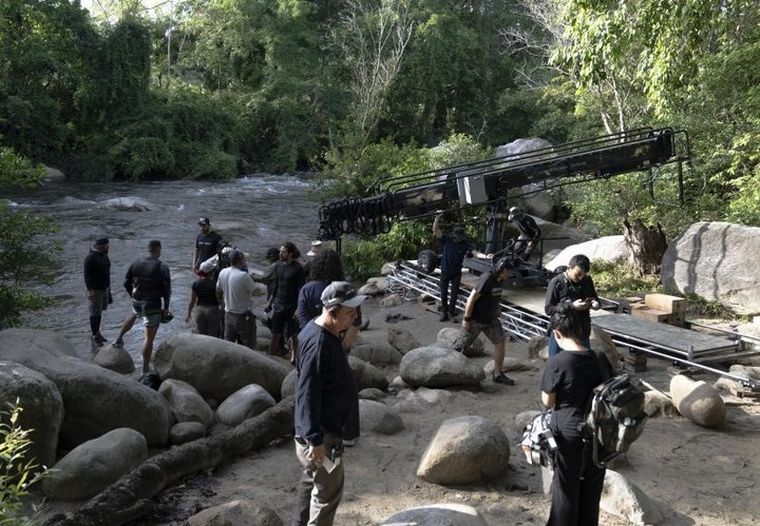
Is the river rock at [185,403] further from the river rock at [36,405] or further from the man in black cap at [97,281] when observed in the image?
the man in black cap at [97,281]

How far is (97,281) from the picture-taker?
33.3 ft

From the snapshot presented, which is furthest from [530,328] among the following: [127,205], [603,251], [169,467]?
[127,205]

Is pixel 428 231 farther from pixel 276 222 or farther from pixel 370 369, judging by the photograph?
pixel 370 369

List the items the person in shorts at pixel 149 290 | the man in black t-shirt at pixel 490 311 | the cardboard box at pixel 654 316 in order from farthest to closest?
1. the cardboard box at pixel 654 316
2. the person in shorts at pixel 149 290
3. the man in black t-shirt at pixel 490 311

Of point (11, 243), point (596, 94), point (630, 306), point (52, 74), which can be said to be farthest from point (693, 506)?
point (52, 74)

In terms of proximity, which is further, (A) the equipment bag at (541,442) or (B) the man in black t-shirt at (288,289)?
(B) the man in black t-shirt at (288,289)

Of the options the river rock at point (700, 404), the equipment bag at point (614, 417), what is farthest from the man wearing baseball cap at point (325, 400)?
the river rock at point (700, 404)

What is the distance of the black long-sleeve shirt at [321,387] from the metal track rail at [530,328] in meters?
5.11

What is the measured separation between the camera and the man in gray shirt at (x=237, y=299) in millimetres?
8758

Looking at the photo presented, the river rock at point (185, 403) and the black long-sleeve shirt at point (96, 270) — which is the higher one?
the black long-sleeve shirt at point (96, 270)

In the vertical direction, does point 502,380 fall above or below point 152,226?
below

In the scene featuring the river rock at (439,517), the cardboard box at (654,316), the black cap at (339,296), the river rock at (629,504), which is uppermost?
the black cap at (339,296)

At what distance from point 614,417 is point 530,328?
6456mm

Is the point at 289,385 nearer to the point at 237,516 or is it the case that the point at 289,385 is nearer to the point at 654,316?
the point at 237,516
